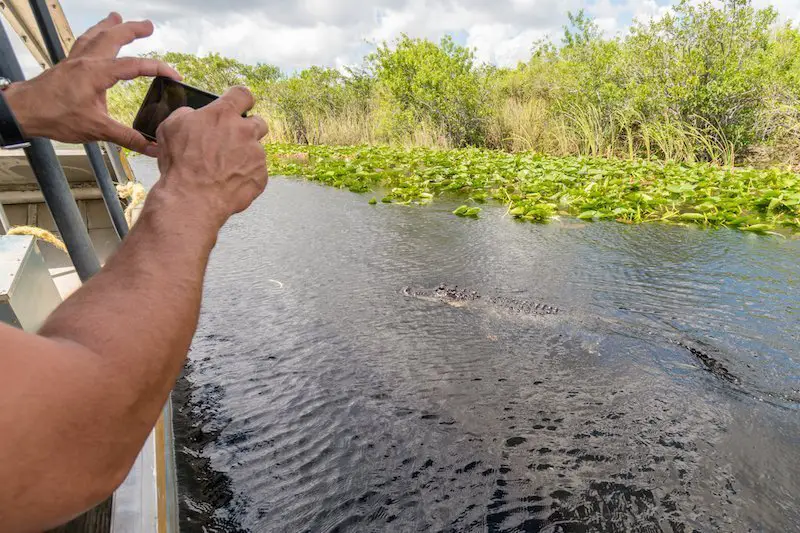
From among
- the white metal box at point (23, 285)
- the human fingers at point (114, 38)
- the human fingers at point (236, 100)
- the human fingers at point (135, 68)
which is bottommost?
the white metal box at point (23, 285)

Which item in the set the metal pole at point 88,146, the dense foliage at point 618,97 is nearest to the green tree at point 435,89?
the dense foliage at point 618,97

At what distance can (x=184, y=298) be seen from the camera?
21.3 inches

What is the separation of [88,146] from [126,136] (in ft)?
2.27

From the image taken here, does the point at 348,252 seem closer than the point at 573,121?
Yes

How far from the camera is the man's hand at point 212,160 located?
24.7 inches

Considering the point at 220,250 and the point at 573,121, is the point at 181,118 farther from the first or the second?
the point at 573,121

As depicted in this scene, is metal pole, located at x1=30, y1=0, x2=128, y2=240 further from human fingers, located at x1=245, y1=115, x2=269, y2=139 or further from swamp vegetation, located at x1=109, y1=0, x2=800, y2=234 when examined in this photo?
swamp vegetation, located at x1=109, y1=0, x2=800, y2=234

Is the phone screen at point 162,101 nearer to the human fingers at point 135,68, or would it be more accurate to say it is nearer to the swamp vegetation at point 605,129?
the human fingers at point 135,68

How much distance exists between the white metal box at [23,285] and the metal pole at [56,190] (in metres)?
0.08

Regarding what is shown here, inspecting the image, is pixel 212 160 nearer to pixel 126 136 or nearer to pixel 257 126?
pixel 257 126

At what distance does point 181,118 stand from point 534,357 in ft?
5.84

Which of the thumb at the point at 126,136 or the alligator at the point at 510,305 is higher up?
the thumb at the point at 126,136

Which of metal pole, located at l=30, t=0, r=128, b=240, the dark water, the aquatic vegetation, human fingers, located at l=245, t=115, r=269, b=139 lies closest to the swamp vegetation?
the aquatic vegetation

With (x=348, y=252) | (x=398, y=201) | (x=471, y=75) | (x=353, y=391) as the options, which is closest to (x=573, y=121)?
(x=471, y=75)
